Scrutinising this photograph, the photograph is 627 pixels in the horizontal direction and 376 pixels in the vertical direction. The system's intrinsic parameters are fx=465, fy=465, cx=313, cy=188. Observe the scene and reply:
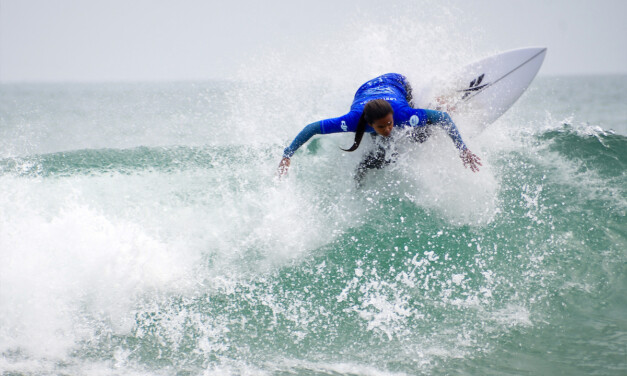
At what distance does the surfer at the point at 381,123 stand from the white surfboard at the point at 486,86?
67 centimetres

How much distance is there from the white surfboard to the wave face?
255 millimetres

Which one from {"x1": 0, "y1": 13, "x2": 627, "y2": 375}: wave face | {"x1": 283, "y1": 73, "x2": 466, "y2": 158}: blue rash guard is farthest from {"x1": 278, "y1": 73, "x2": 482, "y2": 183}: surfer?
{"x1": 0, "y1": 13, "x2": 627, "y2": 375}: wave face

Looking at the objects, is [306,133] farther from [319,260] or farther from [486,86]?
[486,86]

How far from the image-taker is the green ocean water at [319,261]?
3.18 metres

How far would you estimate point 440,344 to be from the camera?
127 inches

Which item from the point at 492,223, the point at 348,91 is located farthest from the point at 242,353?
the point at 348,91

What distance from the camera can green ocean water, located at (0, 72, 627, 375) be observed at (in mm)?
3182

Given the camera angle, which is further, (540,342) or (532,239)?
(532,239)

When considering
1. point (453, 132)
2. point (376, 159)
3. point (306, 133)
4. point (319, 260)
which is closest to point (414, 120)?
point (453, 132)

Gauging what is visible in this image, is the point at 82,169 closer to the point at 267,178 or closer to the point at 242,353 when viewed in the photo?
the point at 267,178

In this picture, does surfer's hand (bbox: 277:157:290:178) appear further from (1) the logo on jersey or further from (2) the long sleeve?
(1) the logo on jersey

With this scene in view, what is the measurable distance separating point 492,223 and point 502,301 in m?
1.11

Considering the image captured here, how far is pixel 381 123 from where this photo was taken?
3.85m

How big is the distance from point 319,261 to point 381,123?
1.34 meters
